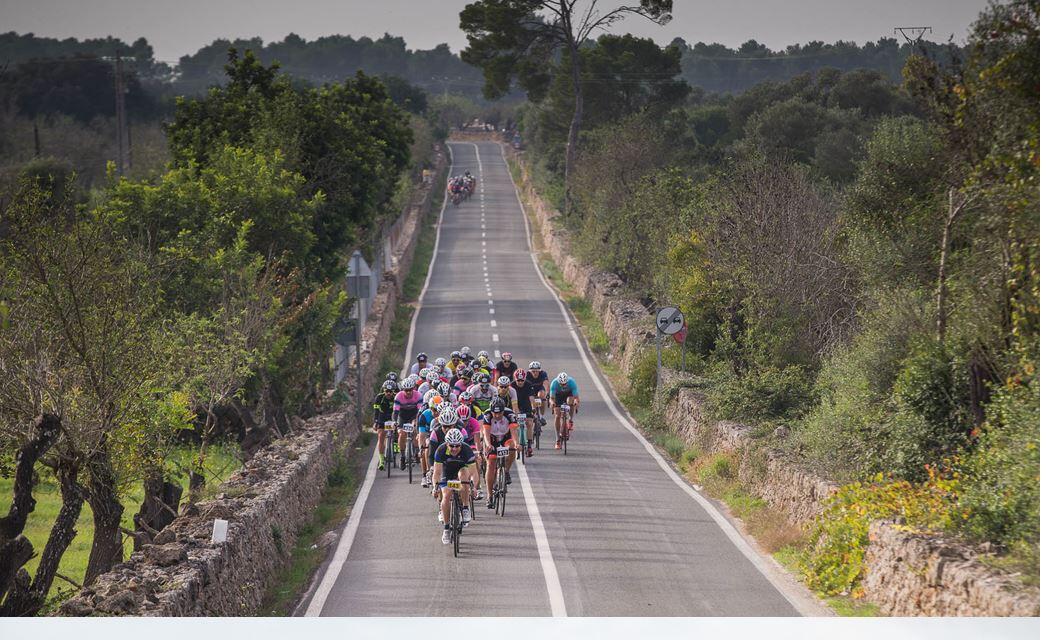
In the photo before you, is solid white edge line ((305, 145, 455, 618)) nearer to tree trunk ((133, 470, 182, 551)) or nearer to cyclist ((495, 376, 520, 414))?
tree trunk ((133, 470, 182, 551))

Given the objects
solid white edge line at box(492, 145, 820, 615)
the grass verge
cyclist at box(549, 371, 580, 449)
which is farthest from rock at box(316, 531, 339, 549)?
cyclist at box(549, 371, 580, 449)

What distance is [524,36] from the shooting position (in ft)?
74.2

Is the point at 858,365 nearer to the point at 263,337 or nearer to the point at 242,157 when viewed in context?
the point at 263,337

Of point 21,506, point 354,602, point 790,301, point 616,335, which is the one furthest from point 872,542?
point 616,335

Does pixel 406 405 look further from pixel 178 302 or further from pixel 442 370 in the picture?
pixel 178 302

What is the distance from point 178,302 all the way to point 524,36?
8028mm

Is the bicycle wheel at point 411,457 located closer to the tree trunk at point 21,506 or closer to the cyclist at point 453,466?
the cyclist at point 453,466

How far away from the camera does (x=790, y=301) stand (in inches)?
1068

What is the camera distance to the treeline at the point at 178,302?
13461 millimetres

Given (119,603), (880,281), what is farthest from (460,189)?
(119,603)

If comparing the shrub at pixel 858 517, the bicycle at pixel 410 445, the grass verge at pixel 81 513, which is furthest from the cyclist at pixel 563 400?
the shrub at pixel 858 517

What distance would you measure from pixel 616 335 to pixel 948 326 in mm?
23509

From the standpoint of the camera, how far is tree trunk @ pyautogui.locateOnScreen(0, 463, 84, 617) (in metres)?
13.6

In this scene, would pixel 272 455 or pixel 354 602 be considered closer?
pixel 354 602
